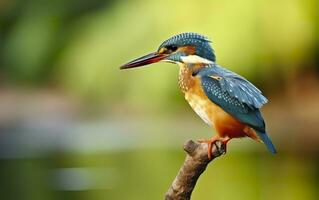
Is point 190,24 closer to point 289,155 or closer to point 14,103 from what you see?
point 289,155

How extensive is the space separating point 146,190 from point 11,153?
3.90m

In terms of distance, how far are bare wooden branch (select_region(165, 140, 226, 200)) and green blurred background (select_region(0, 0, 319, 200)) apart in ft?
21.4

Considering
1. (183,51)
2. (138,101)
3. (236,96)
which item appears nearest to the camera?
(236,96)

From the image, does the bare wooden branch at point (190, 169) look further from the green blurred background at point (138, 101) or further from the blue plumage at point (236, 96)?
the green blurred background at point (138, 101)

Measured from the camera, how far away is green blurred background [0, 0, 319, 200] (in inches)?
423

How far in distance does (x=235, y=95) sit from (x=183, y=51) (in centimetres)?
19

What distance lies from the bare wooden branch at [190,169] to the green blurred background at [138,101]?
6.52 metres

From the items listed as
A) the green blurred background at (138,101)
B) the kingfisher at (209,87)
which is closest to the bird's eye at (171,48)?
the kingfisher at (209,87)

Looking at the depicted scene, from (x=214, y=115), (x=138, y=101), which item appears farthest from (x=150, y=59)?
(x=138, y=101)

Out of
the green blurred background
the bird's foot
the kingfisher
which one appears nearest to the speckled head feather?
the kingfisher

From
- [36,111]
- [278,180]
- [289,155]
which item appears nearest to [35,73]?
[36,111]

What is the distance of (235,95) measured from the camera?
285 cm

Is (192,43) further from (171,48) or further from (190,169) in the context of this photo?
(190,169)

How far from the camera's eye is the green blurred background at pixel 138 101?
10734 millimetres
